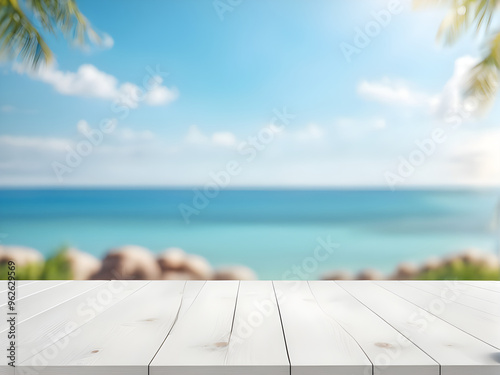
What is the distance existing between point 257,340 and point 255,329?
0.44 ft

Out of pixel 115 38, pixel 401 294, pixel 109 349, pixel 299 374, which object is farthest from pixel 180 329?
pixel 115 38

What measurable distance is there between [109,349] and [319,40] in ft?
16.9

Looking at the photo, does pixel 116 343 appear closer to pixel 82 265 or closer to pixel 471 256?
pixel 82 265

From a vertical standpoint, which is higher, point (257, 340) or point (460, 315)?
point (460, 315)

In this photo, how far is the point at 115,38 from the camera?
5.21 m

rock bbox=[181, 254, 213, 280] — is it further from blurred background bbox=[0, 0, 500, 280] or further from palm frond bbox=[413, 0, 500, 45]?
palm frond bbox=[413, 0, 500, 45]

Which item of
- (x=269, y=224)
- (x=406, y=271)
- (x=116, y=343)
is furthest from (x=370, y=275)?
(x=116, y=343)

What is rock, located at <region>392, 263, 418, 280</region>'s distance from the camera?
4935mm

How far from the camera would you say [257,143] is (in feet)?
20.1

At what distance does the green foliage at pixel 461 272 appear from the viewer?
445cm

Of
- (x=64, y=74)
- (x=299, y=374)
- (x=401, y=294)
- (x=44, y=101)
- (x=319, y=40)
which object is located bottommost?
(x=299, y=374)

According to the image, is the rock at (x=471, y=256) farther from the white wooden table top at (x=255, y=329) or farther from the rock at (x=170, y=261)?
the rock at (x=170, y=261)

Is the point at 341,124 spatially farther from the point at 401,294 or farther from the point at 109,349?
the point at 109,349

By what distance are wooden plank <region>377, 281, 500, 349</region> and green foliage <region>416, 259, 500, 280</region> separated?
2.47 m
